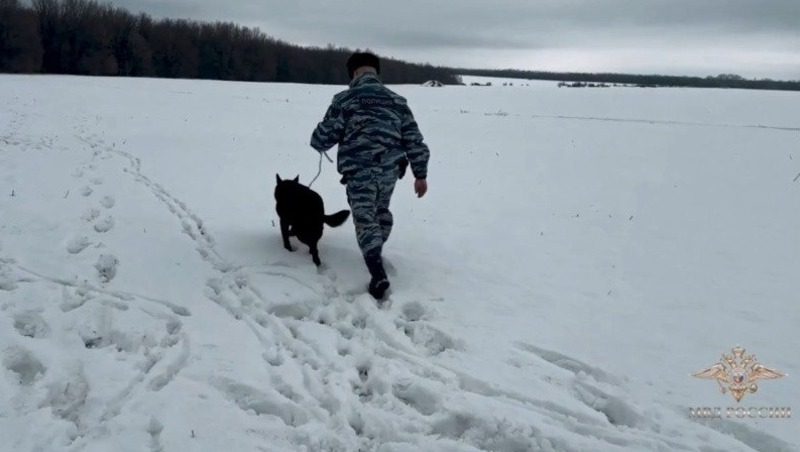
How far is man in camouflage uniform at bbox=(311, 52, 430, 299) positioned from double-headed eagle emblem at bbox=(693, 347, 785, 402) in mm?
2482

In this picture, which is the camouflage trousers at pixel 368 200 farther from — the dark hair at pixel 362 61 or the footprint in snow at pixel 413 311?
the dark hair at pixel 362 61

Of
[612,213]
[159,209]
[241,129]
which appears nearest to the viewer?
[159,209]

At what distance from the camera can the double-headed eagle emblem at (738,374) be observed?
12.3ft

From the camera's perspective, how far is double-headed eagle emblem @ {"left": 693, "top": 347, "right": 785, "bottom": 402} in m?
3.76

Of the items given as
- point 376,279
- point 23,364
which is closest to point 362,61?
point 376,279

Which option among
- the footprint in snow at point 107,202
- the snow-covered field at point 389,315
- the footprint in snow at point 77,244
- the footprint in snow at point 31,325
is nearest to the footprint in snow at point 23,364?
the snow-covered field at point 389,315

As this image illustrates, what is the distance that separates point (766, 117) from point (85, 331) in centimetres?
2757

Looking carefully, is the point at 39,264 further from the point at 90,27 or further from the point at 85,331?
the point at 90,27

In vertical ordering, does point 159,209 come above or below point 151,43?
below

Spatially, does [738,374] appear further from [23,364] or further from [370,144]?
[23,364]

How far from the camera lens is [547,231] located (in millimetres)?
7559

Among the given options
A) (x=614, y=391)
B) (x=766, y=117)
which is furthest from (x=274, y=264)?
(x=766, y=117)

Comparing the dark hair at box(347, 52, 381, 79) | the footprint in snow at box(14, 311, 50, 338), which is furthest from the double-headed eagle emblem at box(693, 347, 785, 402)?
the footprint in snow at box(14, 311, 50, 338)

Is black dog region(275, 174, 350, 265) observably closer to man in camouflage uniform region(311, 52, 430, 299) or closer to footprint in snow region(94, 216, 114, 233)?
man in camouflage uniform region(311, 52, 430, 299)
